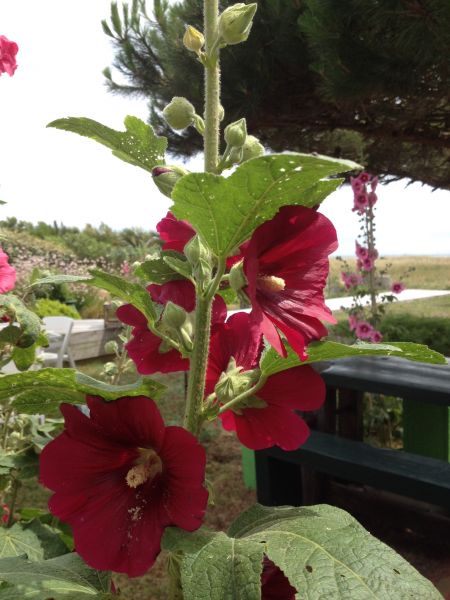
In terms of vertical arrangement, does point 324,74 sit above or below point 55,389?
above

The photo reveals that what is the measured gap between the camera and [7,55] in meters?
1.42

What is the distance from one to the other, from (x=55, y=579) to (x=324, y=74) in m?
4.33

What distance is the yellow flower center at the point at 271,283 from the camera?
478 millimetres

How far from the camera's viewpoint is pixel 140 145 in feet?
1.62

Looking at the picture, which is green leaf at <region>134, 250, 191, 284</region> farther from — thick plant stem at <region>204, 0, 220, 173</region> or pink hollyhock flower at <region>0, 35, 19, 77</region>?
pink hollyhock flower at <region>0, 35, 19, 77</region>

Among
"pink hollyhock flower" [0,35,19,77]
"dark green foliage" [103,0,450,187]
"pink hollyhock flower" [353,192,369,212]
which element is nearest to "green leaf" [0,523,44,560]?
"pink hollyhock flower" [0,35,19,77]

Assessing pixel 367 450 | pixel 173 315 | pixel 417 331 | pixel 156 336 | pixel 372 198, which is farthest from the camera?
pixel 417 331

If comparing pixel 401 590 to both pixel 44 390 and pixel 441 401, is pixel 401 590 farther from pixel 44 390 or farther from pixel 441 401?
pixel 441 401

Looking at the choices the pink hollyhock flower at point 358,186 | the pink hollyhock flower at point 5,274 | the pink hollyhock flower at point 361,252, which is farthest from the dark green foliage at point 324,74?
the pink hollyhock flower at point 5,274

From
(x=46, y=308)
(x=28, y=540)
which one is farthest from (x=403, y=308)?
(x=28, y=540)

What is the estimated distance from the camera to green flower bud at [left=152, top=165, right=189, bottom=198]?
47 centimetres

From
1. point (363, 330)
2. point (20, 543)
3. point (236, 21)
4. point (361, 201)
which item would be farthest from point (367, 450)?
point (361, 201)

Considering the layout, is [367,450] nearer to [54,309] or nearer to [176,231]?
[176,231]

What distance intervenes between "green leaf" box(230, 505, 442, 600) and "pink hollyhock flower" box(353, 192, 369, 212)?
138 inches
